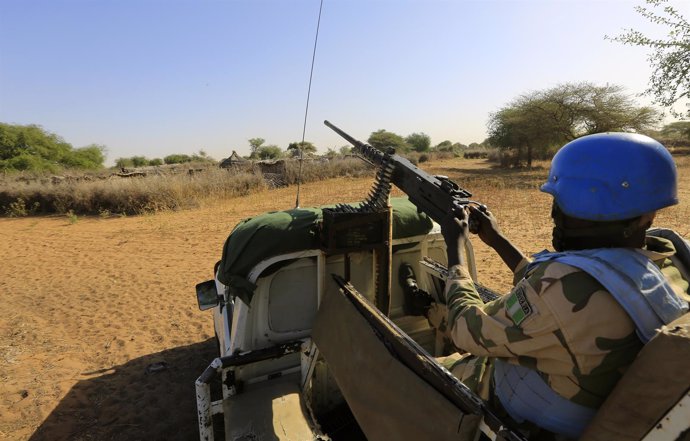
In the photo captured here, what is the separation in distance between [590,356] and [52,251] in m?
13.3

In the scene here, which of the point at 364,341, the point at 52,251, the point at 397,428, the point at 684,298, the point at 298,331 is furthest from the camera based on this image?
the point at 52,251

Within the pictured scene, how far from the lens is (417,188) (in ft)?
9.25

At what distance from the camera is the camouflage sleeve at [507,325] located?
4.42 feet

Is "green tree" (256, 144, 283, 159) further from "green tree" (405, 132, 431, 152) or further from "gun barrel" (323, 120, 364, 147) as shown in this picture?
"gun barrel" (323, 120, 364, 147)

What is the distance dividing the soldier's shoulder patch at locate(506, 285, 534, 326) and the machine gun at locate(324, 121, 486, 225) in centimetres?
95

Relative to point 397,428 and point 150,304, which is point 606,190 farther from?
point 150,304

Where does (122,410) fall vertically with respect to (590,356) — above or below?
below

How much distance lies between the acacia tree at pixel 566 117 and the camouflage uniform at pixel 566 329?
2855 cm

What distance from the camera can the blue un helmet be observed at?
143 centimetres

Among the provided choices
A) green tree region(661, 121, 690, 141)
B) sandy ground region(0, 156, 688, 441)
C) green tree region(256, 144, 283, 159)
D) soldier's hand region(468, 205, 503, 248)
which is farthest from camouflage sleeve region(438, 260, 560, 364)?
green tree region(661, 121, 690, 141)

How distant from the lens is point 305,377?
8.69ft

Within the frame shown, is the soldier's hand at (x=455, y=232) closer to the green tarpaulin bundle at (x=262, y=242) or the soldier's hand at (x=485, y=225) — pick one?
the soldier's hand at (x=485, y=225)

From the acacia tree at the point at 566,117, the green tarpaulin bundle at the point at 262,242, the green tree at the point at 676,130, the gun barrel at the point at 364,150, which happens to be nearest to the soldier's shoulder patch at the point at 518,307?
the green tarpaulin bundle at the point at 262,242

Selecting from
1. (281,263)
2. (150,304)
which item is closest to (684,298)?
(281,263)
